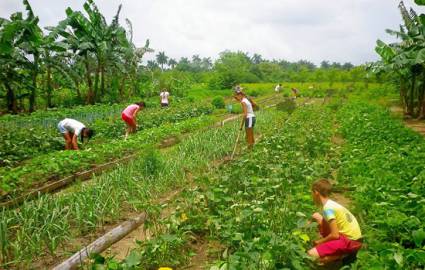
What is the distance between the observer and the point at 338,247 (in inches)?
159

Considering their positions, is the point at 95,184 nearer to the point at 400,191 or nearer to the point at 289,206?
the point at 289,206

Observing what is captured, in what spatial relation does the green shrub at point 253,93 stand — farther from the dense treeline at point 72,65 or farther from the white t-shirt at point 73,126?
the white t-shirt at point 73,126

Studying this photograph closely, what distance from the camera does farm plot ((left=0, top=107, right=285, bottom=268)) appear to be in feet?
14.4

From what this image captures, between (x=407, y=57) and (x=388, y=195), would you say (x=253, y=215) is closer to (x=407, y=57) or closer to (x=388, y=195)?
(x=388, y=195)

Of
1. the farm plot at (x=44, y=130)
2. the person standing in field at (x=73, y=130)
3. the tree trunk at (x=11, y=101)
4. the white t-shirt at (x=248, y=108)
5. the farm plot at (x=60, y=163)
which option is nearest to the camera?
the farm plot at (x=60, y=163)

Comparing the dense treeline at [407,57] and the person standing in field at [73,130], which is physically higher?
the dense treeline at [407,57]

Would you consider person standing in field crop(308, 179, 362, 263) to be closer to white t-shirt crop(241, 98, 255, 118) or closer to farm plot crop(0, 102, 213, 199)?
farm plot crop(0, 102, 213, 199)

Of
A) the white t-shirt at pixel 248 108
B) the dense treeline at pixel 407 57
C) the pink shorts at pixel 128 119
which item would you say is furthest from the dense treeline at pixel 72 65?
the dense treeline at pixel 407 57

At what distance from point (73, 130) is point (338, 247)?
7436 mm

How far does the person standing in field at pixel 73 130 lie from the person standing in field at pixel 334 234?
21.8ft

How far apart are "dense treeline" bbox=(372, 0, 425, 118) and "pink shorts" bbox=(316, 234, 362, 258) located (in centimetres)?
1188

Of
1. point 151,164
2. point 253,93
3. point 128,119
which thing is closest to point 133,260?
point 151,164

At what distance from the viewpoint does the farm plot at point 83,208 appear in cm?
438

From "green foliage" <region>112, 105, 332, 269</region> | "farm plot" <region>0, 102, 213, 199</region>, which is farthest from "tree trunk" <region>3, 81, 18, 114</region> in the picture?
"green foliage" <region>112, 105, 332, 269</region>
